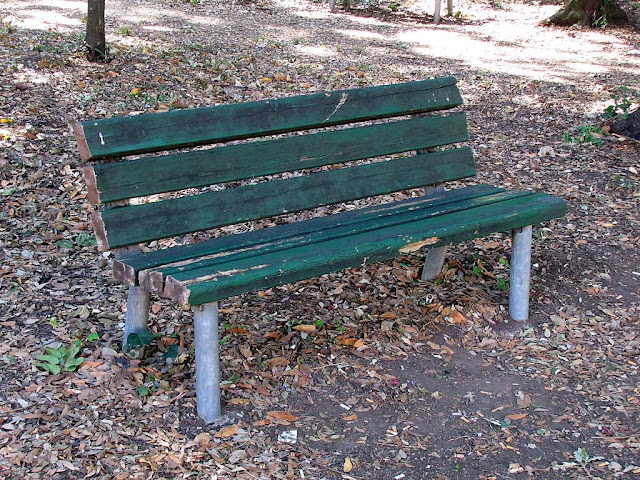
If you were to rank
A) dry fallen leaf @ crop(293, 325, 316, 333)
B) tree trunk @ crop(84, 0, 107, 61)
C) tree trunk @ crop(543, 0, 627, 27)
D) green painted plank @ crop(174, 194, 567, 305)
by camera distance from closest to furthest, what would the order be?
green painted plank @ crop(174, 194, 567, 305)
dry fallen leaf @ crop(293, 325, 316, 333)
tree trunk @ crop(84, 0, 107, 61)
tree trunk @ crop(543, 0, 627, 27)

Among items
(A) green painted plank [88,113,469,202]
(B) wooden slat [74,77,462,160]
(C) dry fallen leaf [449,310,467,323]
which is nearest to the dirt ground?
(C) dry fallen leaf [449,310,467,323]

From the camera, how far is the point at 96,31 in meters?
6.94

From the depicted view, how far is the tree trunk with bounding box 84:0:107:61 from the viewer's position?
6.87m

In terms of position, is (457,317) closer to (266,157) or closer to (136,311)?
(266,157)

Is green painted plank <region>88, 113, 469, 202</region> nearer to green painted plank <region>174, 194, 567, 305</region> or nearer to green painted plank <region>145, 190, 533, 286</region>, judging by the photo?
green painted plank <region>145, 190, 533, 286</region>

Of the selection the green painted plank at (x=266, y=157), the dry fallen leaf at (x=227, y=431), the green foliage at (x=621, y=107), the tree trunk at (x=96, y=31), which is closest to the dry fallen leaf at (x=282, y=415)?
the dry fallen leaf at (x=227, y=431)

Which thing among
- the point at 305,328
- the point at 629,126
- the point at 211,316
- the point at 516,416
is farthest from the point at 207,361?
the point at 629,126

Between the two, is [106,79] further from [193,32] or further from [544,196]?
[544,196]

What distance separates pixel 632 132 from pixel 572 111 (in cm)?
83

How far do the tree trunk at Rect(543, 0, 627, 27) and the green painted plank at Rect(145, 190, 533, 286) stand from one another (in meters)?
8.86

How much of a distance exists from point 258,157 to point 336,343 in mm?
1015

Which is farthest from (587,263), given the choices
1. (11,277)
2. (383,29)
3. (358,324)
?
(383,29)

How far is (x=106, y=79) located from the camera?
21.7 ft

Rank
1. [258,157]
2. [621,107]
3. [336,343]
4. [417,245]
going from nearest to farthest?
[417,245] < [258,157] < [336,343] < [621,107]
